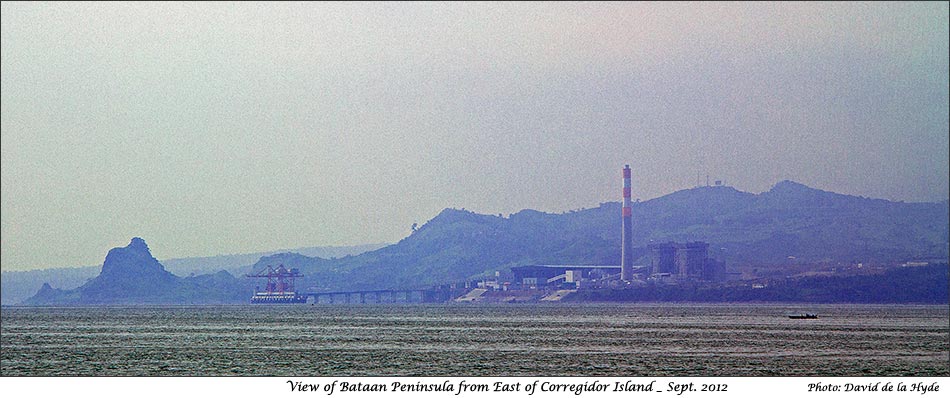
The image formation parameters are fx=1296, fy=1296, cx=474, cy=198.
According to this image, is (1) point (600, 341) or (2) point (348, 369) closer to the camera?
(2) point (348, 369)
